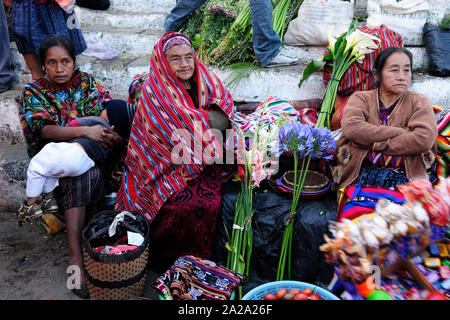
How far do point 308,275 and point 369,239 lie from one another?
1280 millimetres

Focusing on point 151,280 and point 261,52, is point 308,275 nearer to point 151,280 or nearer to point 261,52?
point 151,280

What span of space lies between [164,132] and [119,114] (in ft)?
1.81

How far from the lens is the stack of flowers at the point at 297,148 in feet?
6.83

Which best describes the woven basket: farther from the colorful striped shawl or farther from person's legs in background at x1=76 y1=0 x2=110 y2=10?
person's legs in background at x1=76 y1=0 x2=110 y2=10

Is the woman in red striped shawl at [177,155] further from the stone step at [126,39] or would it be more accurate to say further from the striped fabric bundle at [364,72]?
the stone step at [126,39]

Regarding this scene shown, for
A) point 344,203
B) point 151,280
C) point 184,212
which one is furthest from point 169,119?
point 344,203

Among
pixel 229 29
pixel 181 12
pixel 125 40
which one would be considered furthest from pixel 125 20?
pixel 229 29

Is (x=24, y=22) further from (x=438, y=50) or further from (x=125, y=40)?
(x=438, y=50)

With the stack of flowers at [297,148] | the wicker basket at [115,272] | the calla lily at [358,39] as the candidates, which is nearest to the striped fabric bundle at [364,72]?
the calla lily at [358,39]

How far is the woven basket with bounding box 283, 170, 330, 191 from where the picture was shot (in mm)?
2371

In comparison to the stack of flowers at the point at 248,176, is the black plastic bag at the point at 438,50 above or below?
above

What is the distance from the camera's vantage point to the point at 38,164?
7.25ft

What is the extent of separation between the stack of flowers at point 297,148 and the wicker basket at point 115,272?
2.91 ft

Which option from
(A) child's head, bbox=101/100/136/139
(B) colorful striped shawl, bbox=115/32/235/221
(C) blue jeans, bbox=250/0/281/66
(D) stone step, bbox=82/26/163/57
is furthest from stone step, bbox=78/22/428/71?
(B) colorful striped shawl, bbox=115/32/235/221
